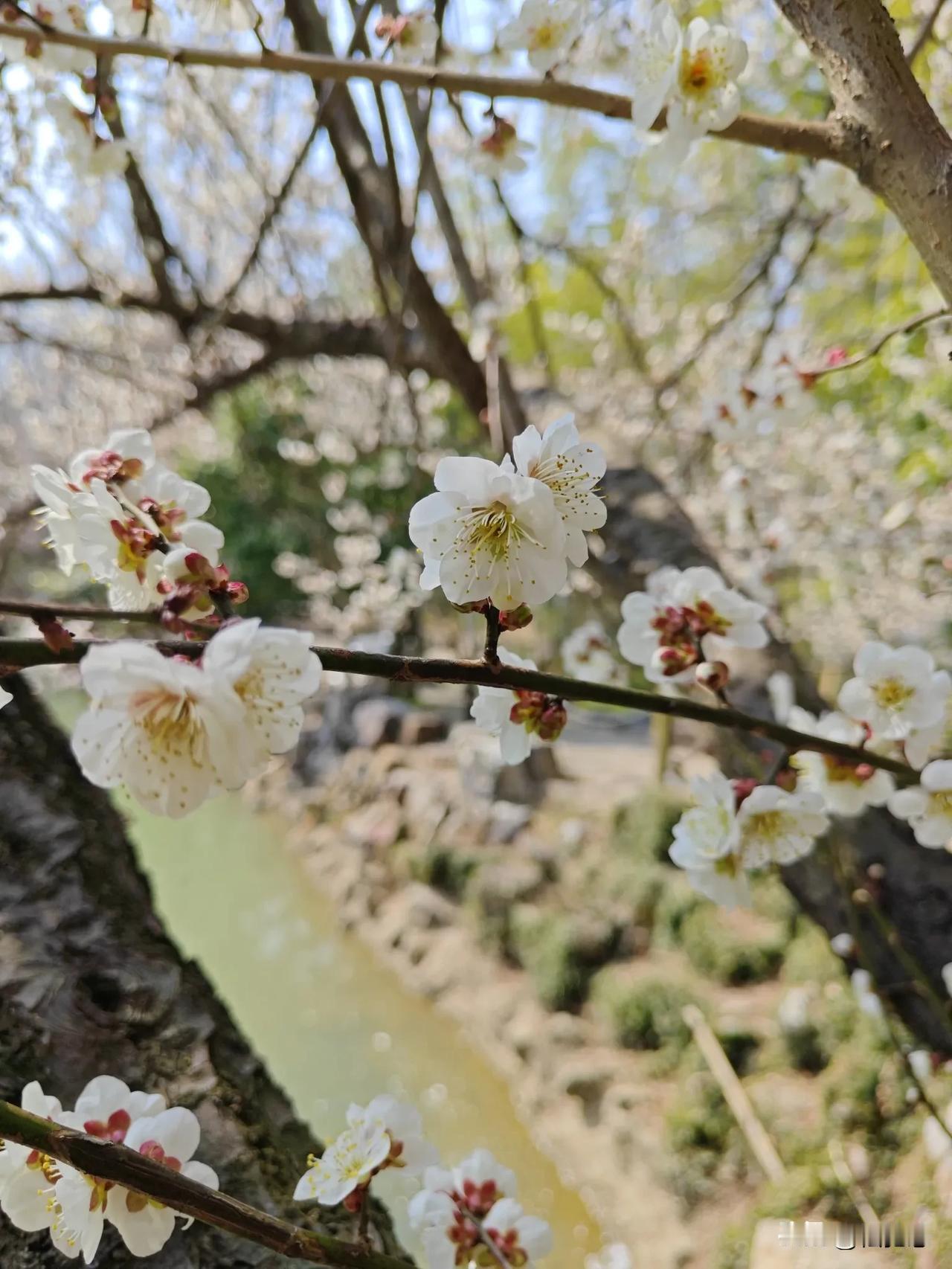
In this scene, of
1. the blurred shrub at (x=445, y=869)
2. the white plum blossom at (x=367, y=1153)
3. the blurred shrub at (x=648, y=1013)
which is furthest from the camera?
the blurred shrub at (x=445, y=869)

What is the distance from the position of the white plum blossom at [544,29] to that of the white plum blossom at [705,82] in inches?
4.9

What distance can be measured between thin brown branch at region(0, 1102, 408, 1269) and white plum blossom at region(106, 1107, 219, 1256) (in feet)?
0.08

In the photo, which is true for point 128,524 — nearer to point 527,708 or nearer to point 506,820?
point 527,708

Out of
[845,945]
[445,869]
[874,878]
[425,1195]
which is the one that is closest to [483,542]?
[425,1195]

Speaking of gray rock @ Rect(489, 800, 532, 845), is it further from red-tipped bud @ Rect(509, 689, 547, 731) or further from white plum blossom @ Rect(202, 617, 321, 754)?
white plum blossom @ Rect(202, 617, 321, 754)

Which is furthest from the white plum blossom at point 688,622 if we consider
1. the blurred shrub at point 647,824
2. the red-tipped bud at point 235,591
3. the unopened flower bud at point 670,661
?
the blurred shrub at point 647,824

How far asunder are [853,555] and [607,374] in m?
1.84

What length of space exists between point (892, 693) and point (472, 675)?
457 mm

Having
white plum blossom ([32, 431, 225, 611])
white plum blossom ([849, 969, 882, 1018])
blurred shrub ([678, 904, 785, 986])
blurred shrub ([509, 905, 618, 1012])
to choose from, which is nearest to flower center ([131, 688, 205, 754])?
white plum blossom ([32, 431, 225, 611])

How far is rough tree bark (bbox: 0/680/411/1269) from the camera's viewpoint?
652 mm

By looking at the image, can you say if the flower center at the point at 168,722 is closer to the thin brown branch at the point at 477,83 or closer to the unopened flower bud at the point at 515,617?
the unopened flower bud at the point at 515,617

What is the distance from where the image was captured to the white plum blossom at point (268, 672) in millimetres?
350

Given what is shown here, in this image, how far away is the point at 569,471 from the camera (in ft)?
1.53

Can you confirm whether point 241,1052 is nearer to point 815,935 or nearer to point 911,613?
point 815,935
